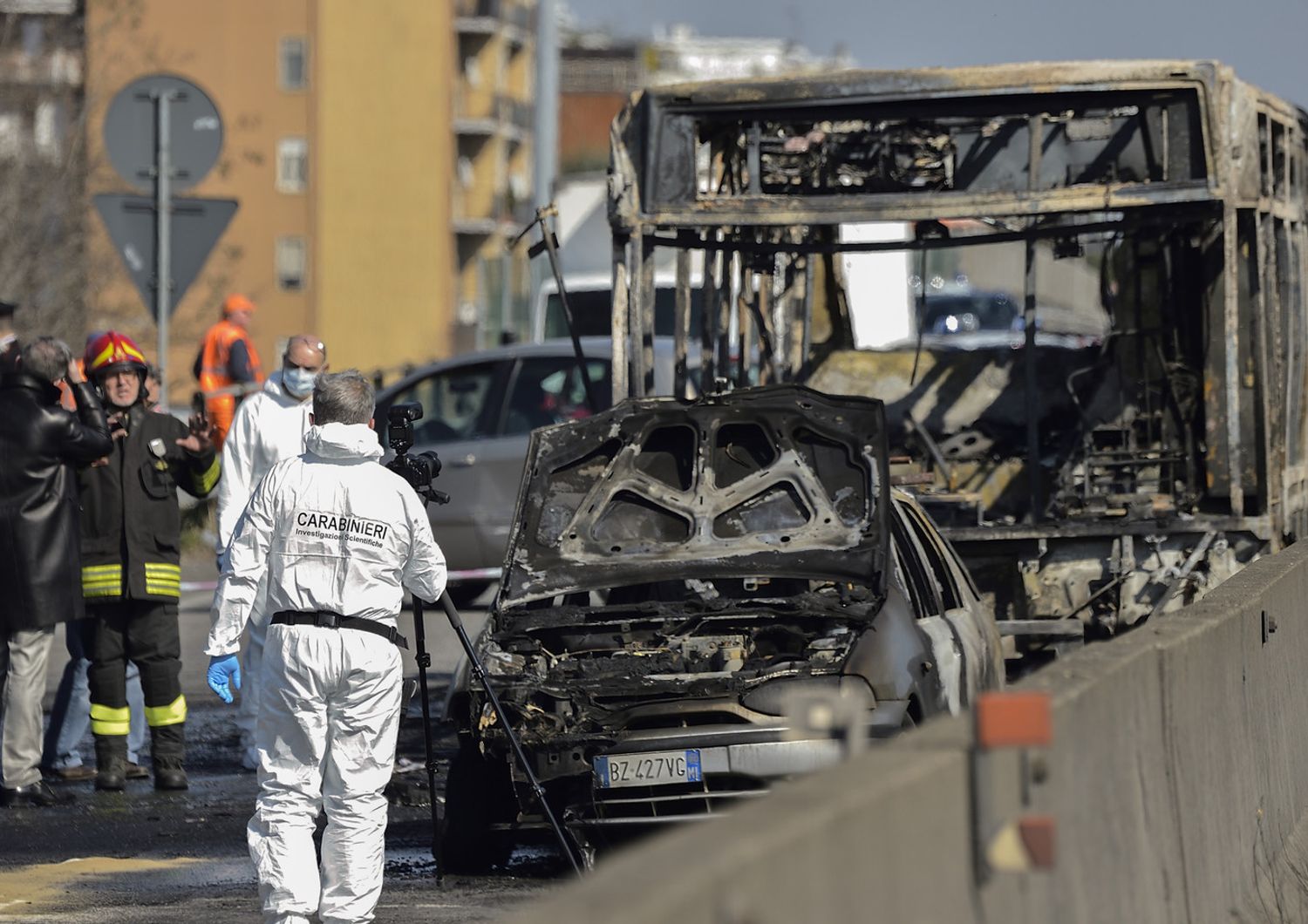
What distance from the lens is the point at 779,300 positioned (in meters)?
14.2

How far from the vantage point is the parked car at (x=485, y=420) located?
15367mm

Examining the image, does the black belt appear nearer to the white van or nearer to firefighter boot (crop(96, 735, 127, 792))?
firefighter boot (crop(96, 735, 127, 792))

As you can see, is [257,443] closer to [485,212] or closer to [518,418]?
[518,418]

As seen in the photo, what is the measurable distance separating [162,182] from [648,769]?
6706 mm

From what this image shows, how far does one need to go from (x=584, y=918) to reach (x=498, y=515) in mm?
12696

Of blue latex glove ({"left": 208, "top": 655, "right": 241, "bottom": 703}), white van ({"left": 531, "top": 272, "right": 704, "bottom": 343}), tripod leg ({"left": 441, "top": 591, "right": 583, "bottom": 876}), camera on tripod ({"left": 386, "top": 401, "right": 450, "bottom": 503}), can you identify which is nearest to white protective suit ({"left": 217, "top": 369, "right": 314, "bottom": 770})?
camera on tripod ({"left": 386, "top": 401, "right": 450, "bottom": 503})

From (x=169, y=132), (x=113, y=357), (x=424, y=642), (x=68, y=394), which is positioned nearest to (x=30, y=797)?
(x=113, y=357)

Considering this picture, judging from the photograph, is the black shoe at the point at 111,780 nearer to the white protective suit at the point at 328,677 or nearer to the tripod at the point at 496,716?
the tripod at the point at 496,716

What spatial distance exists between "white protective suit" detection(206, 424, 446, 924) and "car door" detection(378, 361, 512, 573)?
8247 millimetres

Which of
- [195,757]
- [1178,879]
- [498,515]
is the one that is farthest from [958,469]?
[1178,879]

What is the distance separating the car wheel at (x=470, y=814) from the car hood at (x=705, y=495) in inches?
24.2

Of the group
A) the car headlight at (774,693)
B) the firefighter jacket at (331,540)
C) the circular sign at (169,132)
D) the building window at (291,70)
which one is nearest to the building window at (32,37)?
the circular sign at (169,132)

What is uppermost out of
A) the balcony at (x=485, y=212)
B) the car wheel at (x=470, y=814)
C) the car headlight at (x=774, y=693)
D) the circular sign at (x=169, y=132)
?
the balcony at (x=485, y=212)

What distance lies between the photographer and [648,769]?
7270 mm
